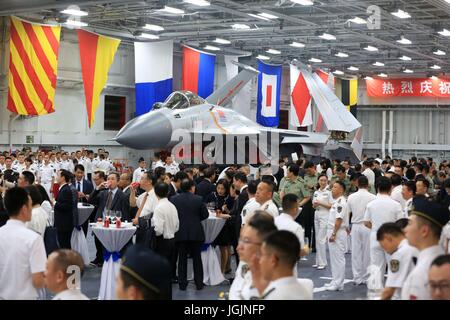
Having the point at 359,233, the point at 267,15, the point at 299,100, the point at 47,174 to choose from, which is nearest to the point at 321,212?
the point at 359,233

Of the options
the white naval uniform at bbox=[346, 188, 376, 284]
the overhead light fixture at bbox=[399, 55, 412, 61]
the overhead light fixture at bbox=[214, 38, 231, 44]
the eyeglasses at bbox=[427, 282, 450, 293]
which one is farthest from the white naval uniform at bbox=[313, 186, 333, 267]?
the overhead light fixture at bbox=[399, 55, 412, 61]

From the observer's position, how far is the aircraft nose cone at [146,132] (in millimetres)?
17906

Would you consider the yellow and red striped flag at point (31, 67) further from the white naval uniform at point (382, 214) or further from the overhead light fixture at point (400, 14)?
the white naval uniform at point (382, 214)

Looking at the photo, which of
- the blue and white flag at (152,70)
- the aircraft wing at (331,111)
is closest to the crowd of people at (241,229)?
the blue and white flag at (152,70)

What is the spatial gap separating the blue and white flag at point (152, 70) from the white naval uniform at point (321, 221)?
11186 millimetres

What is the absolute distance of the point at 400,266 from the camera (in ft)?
16.6

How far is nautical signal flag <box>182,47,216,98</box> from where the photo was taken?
79.4ft

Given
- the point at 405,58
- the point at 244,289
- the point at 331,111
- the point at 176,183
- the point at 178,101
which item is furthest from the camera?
the point at 405,58

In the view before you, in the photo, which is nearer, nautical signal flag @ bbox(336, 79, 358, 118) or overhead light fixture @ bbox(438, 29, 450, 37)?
overhead light fixture @ bbox(438, 29, 450, 37)

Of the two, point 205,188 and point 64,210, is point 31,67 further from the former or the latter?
point 64,210

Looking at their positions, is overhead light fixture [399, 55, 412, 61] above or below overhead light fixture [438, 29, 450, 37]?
below

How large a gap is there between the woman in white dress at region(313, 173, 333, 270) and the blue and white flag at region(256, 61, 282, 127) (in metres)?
15.5

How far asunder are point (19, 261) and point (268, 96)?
23.0 metres

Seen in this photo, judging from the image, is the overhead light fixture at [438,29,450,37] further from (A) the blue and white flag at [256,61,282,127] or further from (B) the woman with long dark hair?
(B) the woman with long dark hair
